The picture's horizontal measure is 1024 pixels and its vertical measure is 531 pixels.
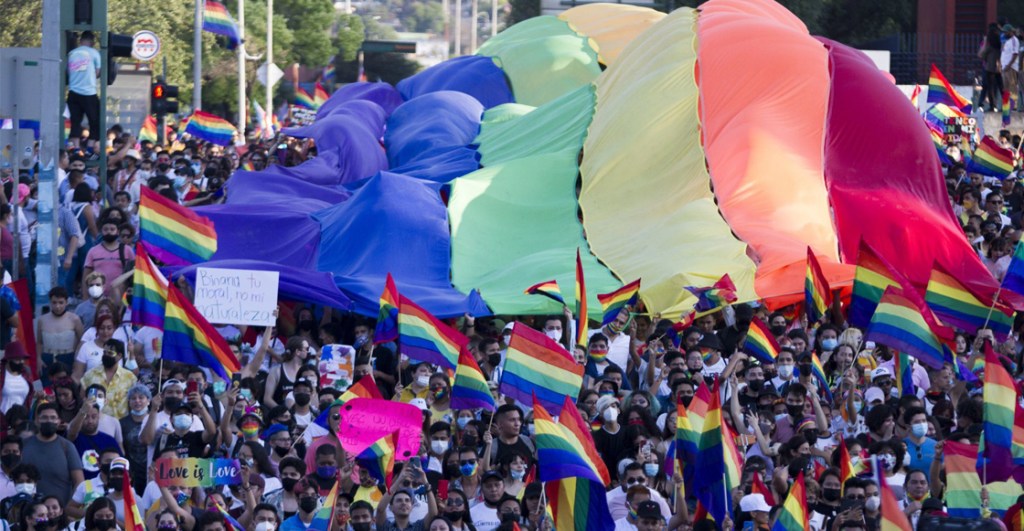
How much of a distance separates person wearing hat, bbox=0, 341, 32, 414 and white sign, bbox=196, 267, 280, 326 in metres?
1.48

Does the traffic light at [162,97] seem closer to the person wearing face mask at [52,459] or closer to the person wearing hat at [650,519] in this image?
the person wearing face mask at [52,459]

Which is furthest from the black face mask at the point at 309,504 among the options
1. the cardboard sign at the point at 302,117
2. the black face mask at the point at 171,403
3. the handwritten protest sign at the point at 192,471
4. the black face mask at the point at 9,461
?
the cardboard sign at the point at 302,117

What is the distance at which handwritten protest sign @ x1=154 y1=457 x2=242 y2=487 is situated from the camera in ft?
41.0

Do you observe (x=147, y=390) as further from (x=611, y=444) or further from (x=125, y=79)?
(x=125, y=79)

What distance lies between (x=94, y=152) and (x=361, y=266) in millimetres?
3378

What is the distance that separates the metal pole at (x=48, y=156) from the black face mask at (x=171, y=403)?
11.1 ft

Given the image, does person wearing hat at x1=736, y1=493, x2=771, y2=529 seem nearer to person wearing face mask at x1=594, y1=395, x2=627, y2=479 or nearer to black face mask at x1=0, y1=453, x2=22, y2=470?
person wearing face mask at x1=594, y1=395, x2=627, y2=479

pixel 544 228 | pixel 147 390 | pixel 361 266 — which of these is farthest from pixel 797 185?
pixel 147 390

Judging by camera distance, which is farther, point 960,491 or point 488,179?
point 488,179

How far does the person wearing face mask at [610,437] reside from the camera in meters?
14.3

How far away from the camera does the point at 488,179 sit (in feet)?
74.0

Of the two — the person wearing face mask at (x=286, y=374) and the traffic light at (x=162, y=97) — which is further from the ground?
the traffic light at (x=162, y=97)

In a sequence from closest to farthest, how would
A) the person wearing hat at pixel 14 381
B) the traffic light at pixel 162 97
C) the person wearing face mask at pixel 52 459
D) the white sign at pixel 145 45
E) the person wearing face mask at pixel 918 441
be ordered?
the person wearing face mask at pixel 52 459
the person wearing face mask at pixel 918 441
the person wearing hat at pixel 14 381
the traffic light at pixel 162 97
the white sign at pixel 145 45

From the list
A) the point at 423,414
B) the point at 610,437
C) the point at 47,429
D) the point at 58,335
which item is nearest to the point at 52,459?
the point at 47,429
